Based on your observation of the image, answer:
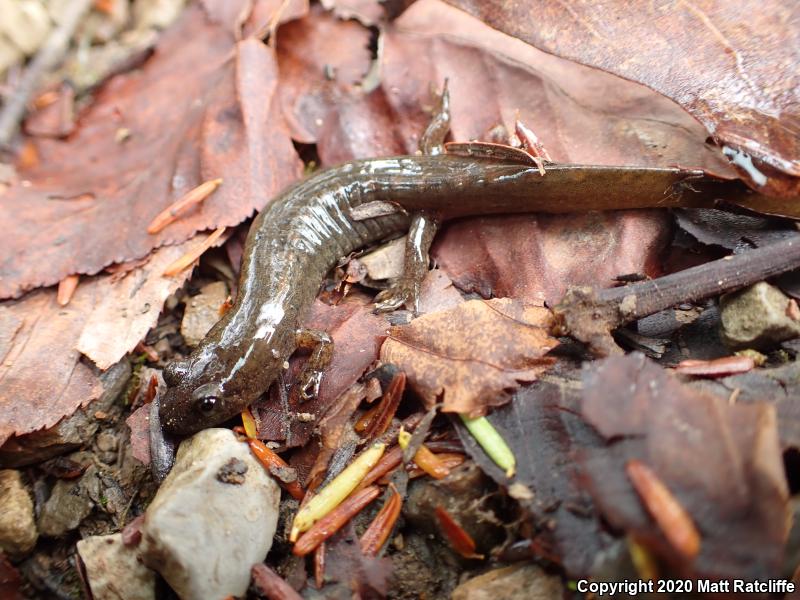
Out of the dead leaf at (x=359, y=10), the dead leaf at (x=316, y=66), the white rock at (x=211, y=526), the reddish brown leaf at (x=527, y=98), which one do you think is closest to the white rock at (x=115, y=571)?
the white rock at (x=211, y=526)

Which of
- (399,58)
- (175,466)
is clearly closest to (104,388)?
(175,466)

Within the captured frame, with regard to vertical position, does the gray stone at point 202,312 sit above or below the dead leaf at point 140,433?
above

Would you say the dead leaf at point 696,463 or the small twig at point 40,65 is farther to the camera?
the small twig at point 40,65

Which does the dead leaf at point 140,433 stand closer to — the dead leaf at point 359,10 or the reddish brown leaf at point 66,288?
the reddish brown leaf at point 66,288

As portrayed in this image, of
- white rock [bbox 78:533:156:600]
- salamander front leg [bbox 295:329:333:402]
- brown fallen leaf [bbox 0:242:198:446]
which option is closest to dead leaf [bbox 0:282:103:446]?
brown fallen leaf [bbox 0:242:198:446]

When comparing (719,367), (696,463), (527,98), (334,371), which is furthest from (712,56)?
(334,371)

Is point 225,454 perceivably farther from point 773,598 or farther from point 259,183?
point 773,598

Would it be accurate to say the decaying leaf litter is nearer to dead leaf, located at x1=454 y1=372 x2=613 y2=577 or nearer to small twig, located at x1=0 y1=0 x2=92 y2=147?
dead leaf, located at x1=454 y1=372 x2=613 y2=577
